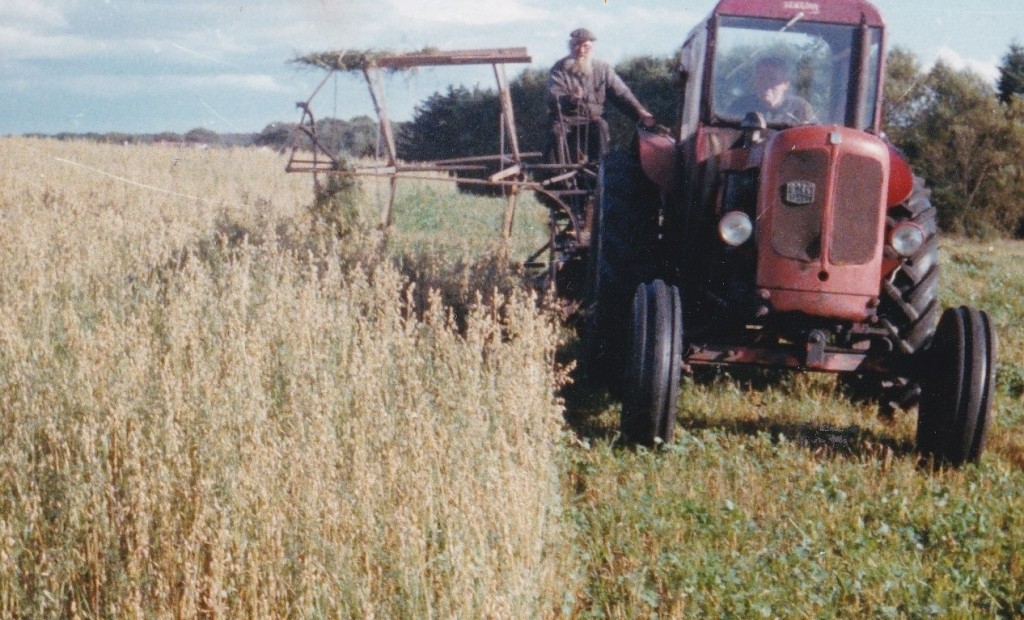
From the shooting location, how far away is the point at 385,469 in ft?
11.2

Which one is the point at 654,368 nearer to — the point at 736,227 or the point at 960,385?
the point at 736,227

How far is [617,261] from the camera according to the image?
5609 mm

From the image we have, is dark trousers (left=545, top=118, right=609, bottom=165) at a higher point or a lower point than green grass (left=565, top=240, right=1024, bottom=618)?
higher

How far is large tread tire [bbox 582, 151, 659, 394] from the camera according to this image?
18.1 feet

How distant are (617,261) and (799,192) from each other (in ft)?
4.42

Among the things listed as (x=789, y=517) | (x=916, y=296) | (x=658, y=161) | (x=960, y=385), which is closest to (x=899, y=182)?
(x=916, y=296)

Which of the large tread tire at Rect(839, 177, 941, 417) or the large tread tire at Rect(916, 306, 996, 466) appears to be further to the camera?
the large tread tire at Rect(839, 177, 941, 417)

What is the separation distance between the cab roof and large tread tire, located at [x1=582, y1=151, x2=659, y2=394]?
3.69 ft

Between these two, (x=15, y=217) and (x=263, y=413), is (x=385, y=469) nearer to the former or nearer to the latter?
(x=263, y=413)

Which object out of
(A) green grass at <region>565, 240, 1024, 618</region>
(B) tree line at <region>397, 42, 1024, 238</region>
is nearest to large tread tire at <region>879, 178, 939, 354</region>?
(A) green grass at <region>565, 240, 1024, 618</region>

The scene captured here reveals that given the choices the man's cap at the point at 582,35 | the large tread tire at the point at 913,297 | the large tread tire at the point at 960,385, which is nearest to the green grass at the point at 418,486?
the large tread tire at the point at 960,385

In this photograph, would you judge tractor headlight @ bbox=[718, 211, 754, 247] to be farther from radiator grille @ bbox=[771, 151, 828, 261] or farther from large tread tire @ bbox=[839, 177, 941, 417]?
large tread tire @ bbox=[839, 177, 941, 417]

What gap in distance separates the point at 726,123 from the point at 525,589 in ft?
10.8

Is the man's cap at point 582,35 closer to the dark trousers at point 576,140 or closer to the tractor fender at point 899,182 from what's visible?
the dark trousers at point 576,140
